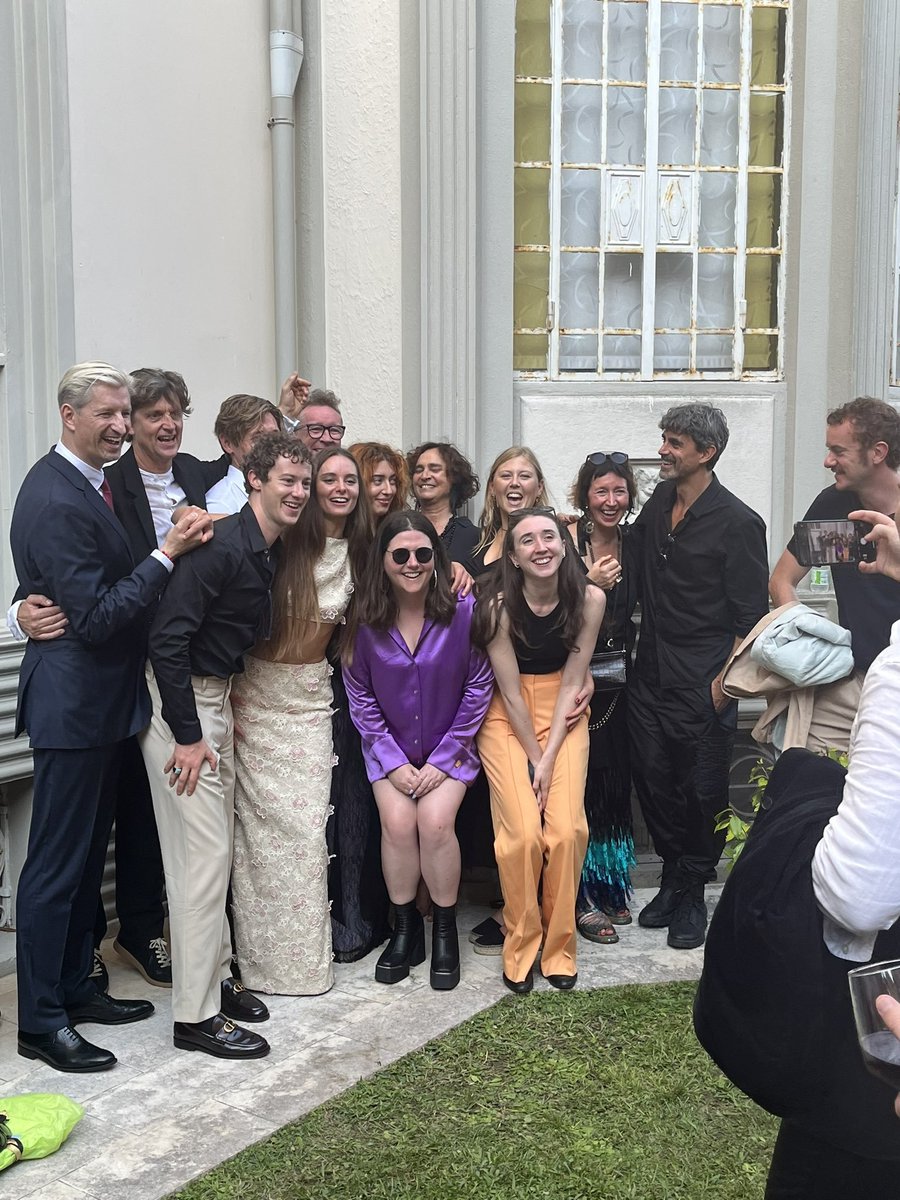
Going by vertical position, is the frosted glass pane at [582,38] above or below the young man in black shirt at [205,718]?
above

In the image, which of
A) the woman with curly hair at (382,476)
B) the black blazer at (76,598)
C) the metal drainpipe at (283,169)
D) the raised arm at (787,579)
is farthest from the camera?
the metal drainpipe at (283,169)

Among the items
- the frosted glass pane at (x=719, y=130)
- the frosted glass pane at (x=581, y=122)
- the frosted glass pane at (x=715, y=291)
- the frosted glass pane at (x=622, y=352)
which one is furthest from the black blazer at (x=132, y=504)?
the frosted glass pane at (x=719, y=130)

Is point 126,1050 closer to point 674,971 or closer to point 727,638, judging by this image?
point 674,971

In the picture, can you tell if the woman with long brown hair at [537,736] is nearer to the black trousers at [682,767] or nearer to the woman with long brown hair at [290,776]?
the black trousers at [682,767]

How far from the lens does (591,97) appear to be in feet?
23.1

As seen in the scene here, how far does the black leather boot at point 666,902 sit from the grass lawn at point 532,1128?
0.90 metres

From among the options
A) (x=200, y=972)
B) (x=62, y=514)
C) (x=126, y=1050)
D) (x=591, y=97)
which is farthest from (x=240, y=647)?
(x=591, y=97)

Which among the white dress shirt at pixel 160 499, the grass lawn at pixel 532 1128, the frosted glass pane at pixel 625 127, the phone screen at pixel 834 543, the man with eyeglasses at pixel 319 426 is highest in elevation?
the frosted glass pane at pixel 625 127

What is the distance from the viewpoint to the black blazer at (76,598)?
153 inches

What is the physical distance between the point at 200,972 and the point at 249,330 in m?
3.55

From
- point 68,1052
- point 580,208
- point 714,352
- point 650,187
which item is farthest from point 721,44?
point 68,1052

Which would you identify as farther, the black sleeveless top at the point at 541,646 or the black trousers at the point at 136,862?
the black sleeveless top at the point at 541,646

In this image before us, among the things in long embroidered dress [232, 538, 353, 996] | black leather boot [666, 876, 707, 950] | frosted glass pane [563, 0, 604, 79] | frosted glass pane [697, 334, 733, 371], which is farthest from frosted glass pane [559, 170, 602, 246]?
black leather boot [666, 876, 707, 950]

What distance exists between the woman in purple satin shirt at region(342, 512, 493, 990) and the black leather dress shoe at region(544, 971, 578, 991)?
34 cm
